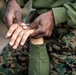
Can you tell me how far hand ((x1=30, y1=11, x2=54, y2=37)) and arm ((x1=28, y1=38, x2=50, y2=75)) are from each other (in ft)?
0.28

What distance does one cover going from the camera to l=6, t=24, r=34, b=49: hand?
181cm

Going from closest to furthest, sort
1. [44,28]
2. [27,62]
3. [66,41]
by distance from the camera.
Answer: [44,28], [66,41], [27,62]

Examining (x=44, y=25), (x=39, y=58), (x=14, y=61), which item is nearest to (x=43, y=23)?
(x=44, y=25)

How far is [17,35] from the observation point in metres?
1.84

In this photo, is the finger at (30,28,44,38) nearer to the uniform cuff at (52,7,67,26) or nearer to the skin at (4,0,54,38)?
the skin at (4,0,54,38)

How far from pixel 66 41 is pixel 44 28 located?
0.20m

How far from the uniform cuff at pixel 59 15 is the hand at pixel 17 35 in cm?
15

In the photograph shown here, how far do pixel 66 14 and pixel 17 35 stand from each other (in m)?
0.31

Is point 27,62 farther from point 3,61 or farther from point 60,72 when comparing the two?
point 60,72

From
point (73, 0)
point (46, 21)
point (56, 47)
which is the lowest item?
point (56, 47)

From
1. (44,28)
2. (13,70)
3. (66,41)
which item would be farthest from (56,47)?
(13,70)

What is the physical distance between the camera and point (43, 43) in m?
A: 1.97

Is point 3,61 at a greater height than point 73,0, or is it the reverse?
point 73,0

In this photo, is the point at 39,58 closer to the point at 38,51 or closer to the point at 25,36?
the point at 38,51
